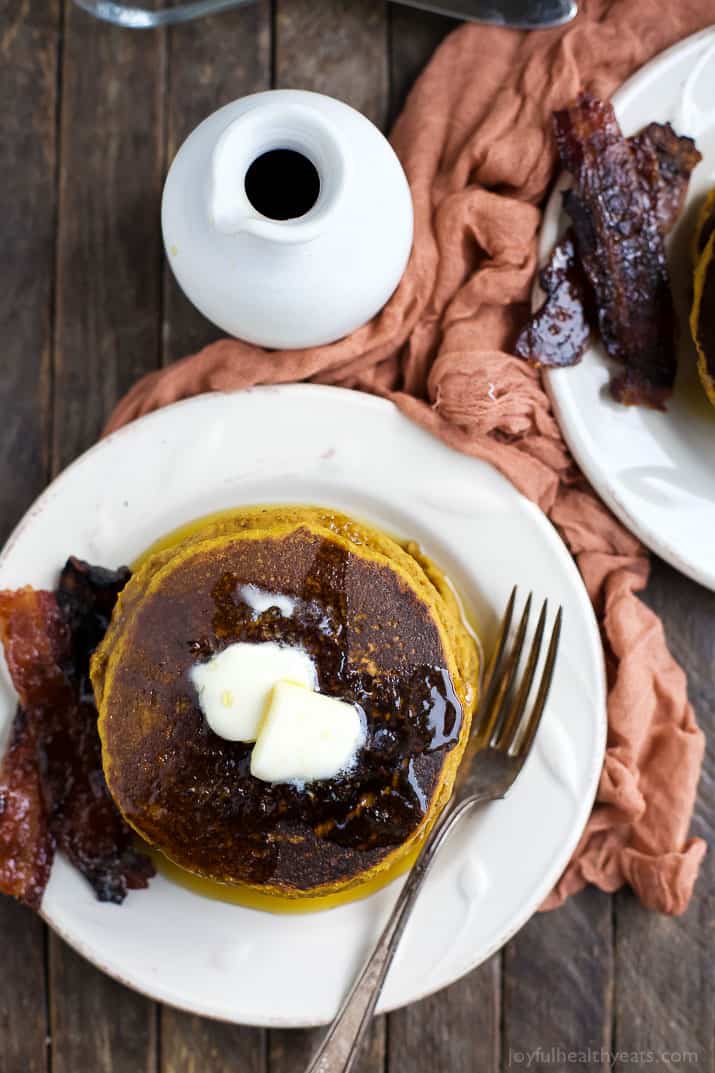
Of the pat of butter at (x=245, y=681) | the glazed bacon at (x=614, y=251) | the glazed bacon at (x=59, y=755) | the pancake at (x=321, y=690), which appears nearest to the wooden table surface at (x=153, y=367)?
the glazed bacon at (x=59, y=755)

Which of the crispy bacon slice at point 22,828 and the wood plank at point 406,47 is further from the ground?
the wood plank at point 406,47

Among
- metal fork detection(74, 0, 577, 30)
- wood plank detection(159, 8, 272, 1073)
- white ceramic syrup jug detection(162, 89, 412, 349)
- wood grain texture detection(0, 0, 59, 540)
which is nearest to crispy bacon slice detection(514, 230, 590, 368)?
white ceramic syrup jug detection(162, 89, 412, 349)

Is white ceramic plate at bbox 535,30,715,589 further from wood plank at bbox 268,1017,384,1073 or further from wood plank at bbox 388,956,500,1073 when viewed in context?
wood plank at bbox 268,1017,384,1073

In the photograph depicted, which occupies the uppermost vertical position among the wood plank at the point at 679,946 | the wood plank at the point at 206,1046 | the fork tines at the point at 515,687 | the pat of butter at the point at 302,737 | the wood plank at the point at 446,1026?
the pat of butter at the point at 302,737

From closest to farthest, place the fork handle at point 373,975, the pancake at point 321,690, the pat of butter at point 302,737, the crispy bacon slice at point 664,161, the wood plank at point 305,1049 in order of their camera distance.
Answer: the pat of butter at point 302,737 → the pancake at point 321,690 → the fork handle at point 373,975 → the crispy bacon slice at point 664,161 → the wood plank at point 305,1049

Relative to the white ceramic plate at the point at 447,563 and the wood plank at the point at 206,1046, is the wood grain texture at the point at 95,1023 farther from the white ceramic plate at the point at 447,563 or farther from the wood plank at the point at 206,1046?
the white ceramic plate at the point at 447,563

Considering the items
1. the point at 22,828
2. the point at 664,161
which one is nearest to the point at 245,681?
the point at 22,828
